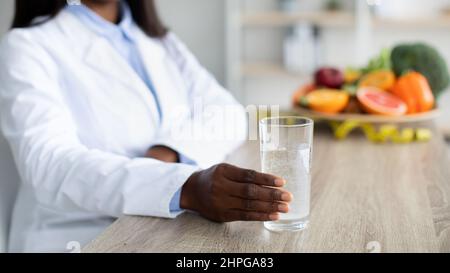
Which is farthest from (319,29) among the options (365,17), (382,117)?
(382,117)

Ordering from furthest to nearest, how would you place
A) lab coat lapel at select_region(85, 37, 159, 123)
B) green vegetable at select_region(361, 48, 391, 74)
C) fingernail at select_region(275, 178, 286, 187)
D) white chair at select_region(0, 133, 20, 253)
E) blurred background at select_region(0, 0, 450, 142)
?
blurred background at select_region(0, 0, 450, 142), green vegetable at select_region(361, 48, 391, 74), lab coat lapel at select_region(85, 37, 159, 123), white chair at select_region(0, 133, 20, 253), fingernail at select_region(275, 178, 286, 187)

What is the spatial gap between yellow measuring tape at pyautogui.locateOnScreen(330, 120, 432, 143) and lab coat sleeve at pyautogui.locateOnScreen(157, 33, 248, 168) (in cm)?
20

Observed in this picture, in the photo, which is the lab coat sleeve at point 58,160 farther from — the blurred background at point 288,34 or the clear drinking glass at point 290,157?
the blurred background at point 288,34

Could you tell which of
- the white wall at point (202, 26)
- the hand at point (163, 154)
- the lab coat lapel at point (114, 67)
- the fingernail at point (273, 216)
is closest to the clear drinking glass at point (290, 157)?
the fingernail at point (273, 216)

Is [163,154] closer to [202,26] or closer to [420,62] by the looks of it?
[420,62]

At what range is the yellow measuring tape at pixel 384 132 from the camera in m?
1.21

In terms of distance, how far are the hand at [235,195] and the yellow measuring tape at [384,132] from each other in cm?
58

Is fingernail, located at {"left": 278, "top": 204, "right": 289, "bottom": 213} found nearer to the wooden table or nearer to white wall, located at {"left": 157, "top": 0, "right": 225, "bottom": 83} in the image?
the wooden table

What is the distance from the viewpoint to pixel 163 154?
1.01 metres

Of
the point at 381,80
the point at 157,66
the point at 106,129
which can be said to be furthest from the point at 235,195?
the point at 381,80

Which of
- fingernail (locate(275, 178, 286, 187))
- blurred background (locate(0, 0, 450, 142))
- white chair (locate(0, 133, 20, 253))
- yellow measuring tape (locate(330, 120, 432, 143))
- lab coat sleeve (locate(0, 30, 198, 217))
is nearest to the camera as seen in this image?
fingernail (locate(275, 178, 286, 187))

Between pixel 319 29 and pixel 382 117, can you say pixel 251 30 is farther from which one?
pixel 382 117

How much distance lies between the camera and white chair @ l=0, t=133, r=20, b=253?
1.00 meters

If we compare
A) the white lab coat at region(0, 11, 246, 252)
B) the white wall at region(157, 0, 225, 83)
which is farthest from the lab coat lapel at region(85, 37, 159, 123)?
the white wall at region(157, 0, 225, 83)
